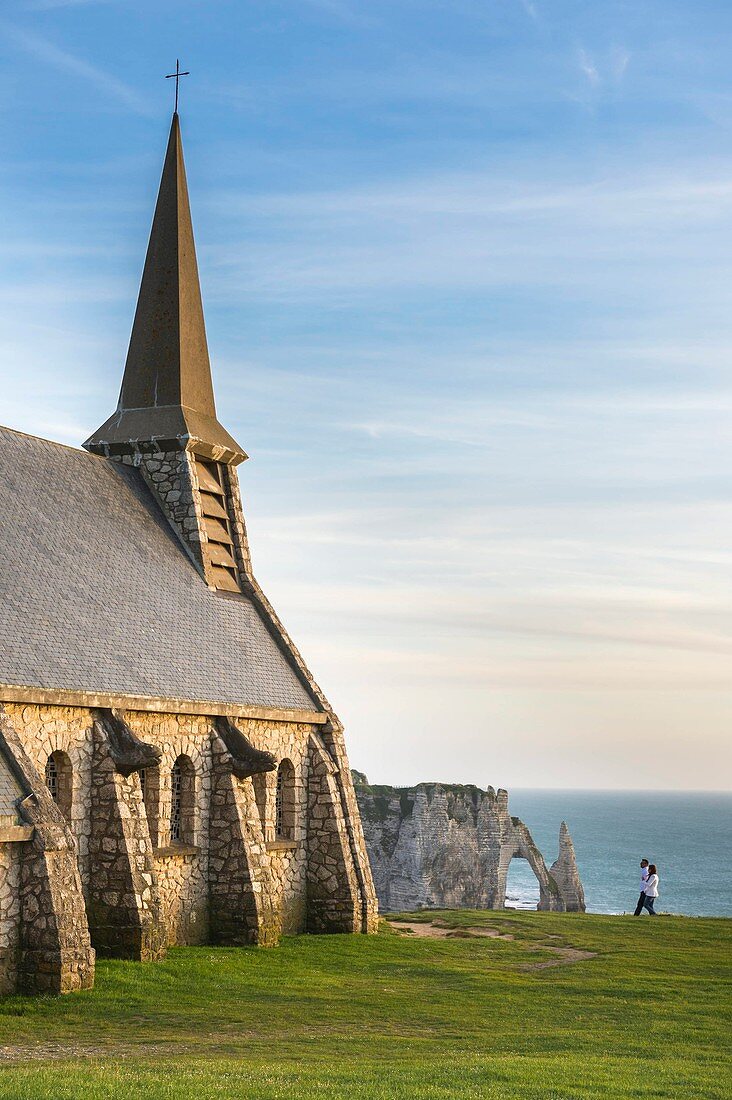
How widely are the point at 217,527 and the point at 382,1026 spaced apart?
17672 millimetres

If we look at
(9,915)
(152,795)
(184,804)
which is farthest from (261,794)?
(9,915)

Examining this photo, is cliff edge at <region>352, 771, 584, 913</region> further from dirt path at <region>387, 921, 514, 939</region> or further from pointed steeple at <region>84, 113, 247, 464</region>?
pointed steeple at <region>84, 113, 247, 464</region>

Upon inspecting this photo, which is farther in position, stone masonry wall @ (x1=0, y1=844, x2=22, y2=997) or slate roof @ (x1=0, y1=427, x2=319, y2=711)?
slate roof @ (x1=0, y1=427, x2=319, y2=711)

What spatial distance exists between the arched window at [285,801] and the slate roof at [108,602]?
1.63m

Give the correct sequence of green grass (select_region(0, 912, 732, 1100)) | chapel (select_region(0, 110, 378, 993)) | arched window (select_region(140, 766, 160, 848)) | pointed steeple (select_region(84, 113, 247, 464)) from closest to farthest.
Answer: green grass (select_region(0, 912, 732, 1100)) → chapel (select_region(0, 110, 378, 993)) → arched window (select_region(140, 766, 160, 848)) → pointed steeple (select_region(84, 113, 247, 464))

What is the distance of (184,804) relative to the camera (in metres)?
27.8

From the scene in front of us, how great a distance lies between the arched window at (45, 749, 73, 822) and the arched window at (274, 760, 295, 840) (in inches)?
334

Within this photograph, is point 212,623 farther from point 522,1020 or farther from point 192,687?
point 522,1020

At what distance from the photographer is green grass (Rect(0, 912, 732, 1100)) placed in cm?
1423

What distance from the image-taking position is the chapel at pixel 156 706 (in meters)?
22.2

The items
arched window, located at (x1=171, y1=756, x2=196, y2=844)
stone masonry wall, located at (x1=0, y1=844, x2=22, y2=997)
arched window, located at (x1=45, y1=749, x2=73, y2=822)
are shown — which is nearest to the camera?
stone masonry wall, located at (x1=0, y1=844, x2=22, y2=997)

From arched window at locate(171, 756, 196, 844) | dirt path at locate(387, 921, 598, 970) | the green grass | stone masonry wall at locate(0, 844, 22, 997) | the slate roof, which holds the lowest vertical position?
the green grass

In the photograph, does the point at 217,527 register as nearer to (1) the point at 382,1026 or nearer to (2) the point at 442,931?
(2) the point at 442,931

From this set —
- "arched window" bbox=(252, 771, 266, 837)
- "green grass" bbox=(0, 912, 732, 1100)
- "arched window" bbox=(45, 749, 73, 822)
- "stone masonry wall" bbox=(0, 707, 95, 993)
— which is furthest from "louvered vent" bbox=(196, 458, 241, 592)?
"stone masonry wall" bbox=(0, 707, 95, 993)
